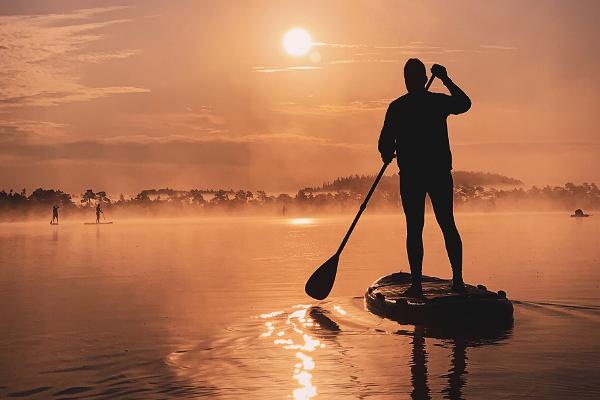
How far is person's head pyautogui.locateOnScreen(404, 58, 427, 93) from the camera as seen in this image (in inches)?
501

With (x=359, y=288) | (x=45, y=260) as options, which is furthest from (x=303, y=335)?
(x=45, y=260)

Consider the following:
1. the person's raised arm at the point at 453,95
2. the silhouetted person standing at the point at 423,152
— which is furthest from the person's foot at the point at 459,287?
the person's raised arm at the point at 453,95

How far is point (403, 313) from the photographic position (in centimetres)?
1246

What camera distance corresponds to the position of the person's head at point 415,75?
41.8 ft

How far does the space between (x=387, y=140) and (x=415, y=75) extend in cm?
104

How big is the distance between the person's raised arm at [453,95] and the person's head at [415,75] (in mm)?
276

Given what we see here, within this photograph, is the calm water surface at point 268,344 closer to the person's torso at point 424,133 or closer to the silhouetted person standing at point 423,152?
the silhouetted person standing at point 423,152

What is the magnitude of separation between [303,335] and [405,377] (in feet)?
9.86

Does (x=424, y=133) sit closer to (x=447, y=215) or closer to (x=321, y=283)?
(x=447, y=215)

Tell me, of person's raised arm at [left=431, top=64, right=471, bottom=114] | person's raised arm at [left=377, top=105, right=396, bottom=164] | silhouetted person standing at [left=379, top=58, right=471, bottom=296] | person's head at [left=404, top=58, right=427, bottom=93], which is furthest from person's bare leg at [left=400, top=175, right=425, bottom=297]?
person's head at [left=404, top=58, right=427, bottom=93]

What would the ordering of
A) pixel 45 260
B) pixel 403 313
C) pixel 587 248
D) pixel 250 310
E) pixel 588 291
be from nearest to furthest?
pixel 403 313, pixel 250 310, pixel 588 291, pixel 45 260, pixel 587 248

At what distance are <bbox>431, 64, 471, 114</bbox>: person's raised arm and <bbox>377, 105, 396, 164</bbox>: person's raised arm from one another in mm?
934

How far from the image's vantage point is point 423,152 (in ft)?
41.0

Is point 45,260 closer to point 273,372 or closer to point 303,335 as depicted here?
point 303,335
